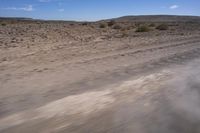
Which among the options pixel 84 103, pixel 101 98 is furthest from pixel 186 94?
pixel 84 103

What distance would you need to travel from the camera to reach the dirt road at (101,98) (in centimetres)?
459

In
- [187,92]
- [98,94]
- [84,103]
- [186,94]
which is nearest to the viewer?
[84,103]

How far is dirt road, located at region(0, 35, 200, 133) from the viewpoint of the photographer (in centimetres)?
459

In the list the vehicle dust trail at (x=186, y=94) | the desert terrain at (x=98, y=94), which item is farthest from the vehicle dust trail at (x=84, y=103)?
the vehicle dust trail at (x=186, y=94)

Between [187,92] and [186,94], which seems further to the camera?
[187,92]

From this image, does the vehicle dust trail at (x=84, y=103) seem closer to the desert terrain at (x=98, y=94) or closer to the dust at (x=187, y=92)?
the desert terrain at (x=98, y=94)

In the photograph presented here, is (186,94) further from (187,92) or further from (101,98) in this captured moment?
(101,98)

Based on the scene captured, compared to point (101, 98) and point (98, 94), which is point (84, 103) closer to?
point (101, 98)

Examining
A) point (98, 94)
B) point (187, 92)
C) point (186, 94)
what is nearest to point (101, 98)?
point (98, 94)

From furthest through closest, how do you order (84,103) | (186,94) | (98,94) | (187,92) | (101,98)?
(187,92), (186,94), (98,94), (101,98), (84,103)

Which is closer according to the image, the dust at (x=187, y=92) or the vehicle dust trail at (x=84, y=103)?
the vehicle dust trail at (x=84, y=103)

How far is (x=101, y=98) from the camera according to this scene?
5.88 m

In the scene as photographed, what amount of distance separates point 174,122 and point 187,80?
3019 millimetres

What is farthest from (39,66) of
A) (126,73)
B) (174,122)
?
(174,122)
